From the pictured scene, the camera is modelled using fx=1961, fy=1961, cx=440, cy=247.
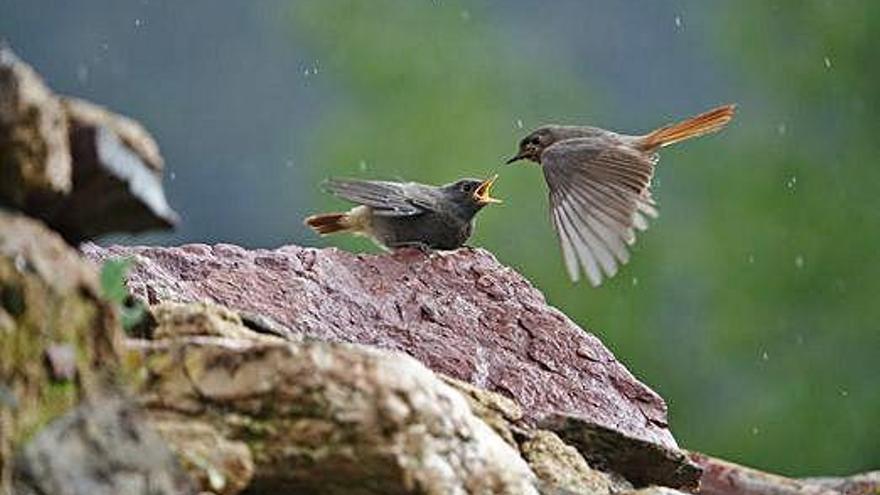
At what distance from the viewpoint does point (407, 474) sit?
8.30 ft

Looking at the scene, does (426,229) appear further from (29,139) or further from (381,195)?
(29,139)

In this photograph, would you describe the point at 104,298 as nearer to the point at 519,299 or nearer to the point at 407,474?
Result: the point at 407,474

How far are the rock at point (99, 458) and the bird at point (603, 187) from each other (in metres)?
2.52

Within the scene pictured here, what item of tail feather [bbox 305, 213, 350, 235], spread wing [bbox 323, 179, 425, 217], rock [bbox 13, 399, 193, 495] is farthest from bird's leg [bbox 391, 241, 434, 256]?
rock [bbox 13, 399, 193, 495]

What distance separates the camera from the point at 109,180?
2.32m

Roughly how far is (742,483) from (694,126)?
4.64 ft

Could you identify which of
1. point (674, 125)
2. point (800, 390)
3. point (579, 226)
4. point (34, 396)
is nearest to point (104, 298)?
point (34, 396)

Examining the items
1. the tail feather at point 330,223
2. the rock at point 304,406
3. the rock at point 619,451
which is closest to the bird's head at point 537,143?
the tail feather at point 330,223

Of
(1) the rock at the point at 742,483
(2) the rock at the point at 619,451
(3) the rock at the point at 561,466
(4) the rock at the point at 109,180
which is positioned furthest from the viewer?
(1) the rock at the point at 742,483

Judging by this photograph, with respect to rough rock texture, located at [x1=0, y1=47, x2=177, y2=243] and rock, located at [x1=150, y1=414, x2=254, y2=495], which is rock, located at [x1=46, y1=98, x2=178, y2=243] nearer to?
rough rock texture, located at [x1=0, y1=47, x2=177, y2=243]

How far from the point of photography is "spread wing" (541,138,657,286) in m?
4.86

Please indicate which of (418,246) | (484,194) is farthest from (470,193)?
(418,246)

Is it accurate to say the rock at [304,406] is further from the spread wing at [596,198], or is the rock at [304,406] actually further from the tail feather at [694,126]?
the tail feather at [694,126]

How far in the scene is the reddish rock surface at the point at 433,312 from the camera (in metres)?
4.05
